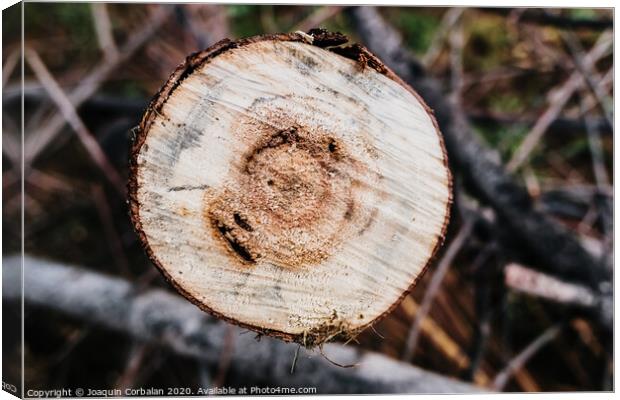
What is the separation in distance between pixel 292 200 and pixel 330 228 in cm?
8

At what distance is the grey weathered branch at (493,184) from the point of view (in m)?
1.53

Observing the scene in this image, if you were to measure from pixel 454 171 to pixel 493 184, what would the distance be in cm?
13

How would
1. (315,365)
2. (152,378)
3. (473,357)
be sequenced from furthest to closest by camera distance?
(152,378), (473,357), (315,365)

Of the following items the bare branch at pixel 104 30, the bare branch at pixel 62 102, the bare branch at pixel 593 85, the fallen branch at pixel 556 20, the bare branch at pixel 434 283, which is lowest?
the bare branch at pixel 434 283

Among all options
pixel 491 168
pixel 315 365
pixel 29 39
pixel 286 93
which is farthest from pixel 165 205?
pixel 29 39

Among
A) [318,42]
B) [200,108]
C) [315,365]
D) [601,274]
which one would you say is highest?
[318,42]

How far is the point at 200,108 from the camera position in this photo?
2.82ft

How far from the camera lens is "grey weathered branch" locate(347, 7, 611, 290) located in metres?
1.53

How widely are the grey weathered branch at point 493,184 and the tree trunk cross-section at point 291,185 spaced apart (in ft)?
2.25

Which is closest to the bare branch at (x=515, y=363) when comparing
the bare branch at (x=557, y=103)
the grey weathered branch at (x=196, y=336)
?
the grey weathered branch at (x=196, y=336)

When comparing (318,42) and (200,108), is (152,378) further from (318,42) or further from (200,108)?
(318,42)

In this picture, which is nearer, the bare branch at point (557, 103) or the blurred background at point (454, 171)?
the blurred background at point (454, 171)

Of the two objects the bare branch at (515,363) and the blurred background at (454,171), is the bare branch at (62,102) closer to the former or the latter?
the blurred background at (454,171)

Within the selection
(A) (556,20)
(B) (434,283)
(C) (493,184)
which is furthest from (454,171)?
(A) (556,20)
